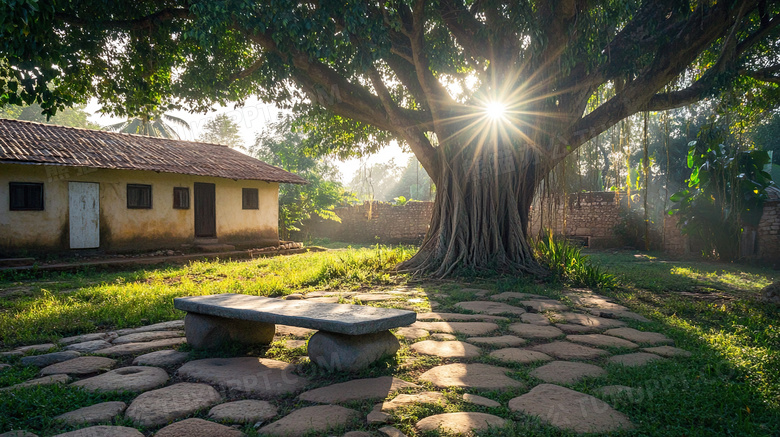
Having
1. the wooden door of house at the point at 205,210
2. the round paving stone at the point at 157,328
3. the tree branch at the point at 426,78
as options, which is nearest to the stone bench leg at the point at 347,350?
the round paving stone at the point at 157,328

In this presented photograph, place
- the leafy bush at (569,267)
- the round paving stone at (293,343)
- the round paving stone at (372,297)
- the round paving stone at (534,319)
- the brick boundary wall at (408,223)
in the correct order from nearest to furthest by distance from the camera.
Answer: the round paving stone at (293,343), the round paving stone at (534,319), the round paving stone at (372,297), the leafy bush at (569,267), the brick boundary wall at (408,223)

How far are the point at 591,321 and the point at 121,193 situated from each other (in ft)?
38.6

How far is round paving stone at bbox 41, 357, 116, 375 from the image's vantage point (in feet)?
9.47

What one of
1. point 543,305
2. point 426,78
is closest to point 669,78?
point 426,78

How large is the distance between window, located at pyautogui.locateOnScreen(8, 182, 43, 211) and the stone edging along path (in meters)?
8.78

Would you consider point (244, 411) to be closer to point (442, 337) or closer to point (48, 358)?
point (442, 337)

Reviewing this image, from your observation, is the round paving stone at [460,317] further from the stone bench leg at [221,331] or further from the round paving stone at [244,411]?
the round paving stone at [244,411]

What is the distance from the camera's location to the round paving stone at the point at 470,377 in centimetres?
256

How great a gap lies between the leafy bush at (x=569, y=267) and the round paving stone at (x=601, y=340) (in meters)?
2.86

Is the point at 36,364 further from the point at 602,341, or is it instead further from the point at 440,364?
the point at 602,341

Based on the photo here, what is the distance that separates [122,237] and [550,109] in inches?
426

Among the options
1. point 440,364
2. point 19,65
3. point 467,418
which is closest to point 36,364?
point 440,364

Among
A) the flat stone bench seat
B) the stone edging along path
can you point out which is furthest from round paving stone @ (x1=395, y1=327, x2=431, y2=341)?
the flat stone bench seat

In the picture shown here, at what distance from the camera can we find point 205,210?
44.7ft
